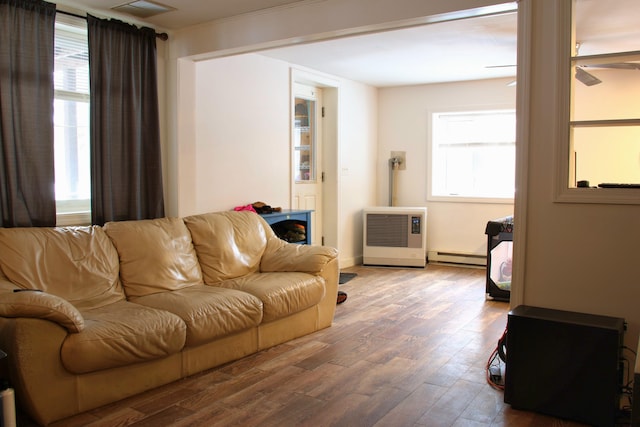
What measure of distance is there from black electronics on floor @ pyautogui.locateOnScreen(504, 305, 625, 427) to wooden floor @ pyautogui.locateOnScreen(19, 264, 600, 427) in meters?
0.10

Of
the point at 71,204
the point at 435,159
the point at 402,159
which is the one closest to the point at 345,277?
the point at 402,159

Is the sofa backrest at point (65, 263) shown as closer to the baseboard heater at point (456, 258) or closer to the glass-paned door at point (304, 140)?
the glass-paned door at point (304, 140)

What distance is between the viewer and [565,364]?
263 cm

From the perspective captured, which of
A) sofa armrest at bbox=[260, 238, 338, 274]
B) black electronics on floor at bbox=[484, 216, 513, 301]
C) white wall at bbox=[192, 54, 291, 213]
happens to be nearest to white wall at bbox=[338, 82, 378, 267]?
white wall at bbox=[192, 54, 291, 213]

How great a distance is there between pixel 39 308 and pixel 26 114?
57.0 inches

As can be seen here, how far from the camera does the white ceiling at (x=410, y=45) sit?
12.4ft

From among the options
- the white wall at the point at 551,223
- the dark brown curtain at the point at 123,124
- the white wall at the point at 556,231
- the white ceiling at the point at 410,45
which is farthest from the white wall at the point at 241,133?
the white wall at the point at 556,231

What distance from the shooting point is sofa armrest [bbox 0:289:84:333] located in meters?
2.44

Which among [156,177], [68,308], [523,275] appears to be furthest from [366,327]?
[68,308]

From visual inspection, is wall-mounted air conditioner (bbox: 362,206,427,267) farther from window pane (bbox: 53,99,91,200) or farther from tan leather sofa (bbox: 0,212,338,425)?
window pane (bbox: 53,99,91,200)

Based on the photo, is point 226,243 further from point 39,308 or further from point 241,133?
point 39,308

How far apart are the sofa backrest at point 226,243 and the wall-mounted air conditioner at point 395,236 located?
2805mm

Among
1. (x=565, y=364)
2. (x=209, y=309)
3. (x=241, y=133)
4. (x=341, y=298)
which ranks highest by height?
(x=241, y=133)

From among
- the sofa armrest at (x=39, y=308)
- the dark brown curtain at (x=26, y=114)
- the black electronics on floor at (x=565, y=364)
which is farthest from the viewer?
the dark brown curtain at (x=26, y=114)
